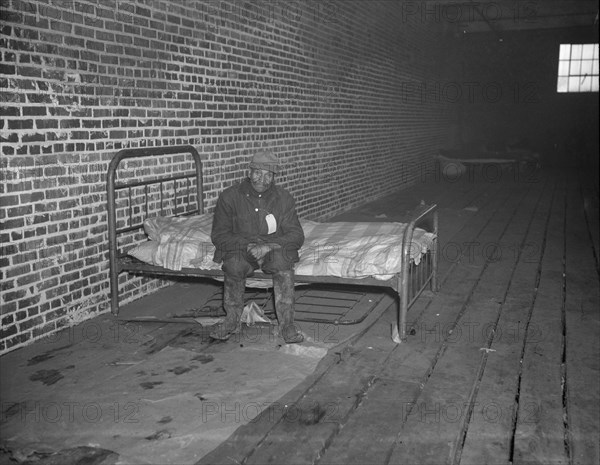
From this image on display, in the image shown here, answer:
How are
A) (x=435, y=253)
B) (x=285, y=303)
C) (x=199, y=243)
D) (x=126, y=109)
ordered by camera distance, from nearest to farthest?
(x=285, y=303) → (x=199, y=243) → (x=126, y=109) → (x=435, y=253)

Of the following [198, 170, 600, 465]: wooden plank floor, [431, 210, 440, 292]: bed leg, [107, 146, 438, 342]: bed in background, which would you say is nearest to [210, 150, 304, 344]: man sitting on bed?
[107, 146, 438, 342]: bed in background

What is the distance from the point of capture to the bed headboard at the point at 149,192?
5.23m

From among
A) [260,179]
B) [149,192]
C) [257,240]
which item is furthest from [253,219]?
[149,192]

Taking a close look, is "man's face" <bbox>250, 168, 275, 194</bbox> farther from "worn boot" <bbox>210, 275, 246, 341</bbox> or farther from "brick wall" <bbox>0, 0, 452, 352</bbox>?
"brick wall" <bbox>0, 0, 452, 352</bbox>

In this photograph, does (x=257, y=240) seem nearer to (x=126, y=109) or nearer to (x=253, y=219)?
(x=253, y=219)

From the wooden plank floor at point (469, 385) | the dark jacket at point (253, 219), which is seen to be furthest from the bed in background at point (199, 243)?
the wooden plank floor at point (469, 385)

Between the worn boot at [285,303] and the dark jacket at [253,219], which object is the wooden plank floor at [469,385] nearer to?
the worn boot at [285,303]

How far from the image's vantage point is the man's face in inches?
191

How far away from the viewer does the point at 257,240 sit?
489 centimetres

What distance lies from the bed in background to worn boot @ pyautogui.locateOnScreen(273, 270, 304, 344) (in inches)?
5.4

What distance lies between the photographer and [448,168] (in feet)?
61.0

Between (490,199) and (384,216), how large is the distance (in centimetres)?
380

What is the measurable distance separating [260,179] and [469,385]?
211 centimetres

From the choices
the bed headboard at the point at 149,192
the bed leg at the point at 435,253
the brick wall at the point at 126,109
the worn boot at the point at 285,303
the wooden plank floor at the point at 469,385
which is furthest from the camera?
the bed leg at the point at 435,253
